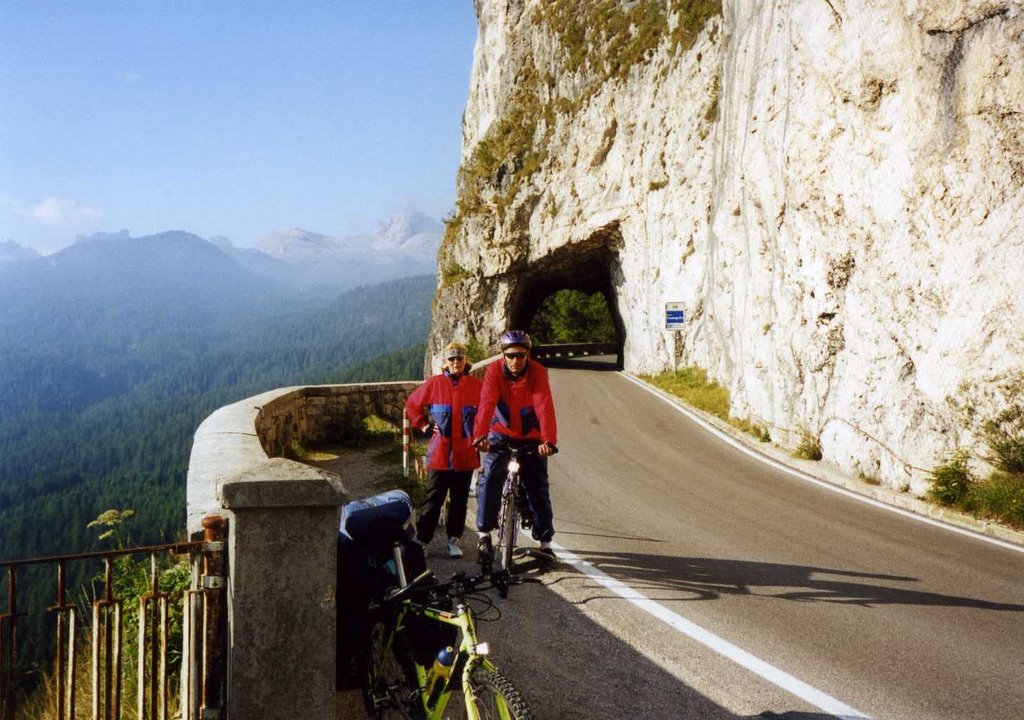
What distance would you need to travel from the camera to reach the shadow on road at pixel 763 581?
5430 mm

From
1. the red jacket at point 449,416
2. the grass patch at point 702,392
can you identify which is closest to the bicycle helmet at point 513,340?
the red jacket at point 449,416

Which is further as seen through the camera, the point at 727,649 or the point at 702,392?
the point at 702,392

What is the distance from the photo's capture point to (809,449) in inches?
460

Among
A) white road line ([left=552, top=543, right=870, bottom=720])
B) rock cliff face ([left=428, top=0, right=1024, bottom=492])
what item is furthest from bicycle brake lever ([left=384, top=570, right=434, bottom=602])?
rock cliff face ([left=428, top=0, right=1024, bottom=492])

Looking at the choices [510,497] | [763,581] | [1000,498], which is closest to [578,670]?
[510,497]

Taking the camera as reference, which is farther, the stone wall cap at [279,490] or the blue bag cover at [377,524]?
the blue bag cover at [377,524]

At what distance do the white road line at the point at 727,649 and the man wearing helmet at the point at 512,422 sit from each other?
2.52 ft

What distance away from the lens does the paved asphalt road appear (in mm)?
3908

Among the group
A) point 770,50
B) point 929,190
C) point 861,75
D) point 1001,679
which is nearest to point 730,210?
point 770,50

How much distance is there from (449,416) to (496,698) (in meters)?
3.56

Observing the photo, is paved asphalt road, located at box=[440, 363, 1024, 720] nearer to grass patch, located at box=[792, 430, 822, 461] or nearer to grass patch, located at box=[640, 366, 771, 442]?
grass patch, located at box=[792, 430, 822, 461]

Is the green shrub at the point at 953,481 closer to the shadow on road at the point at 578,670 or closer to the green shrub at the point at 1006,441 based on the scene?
the green shrub at the point at 1006,441

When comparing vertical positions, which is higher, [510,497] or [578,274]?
[578,274]

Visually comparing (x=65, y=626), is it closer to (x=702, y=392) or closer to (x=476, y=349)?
(x=702, y=392)
